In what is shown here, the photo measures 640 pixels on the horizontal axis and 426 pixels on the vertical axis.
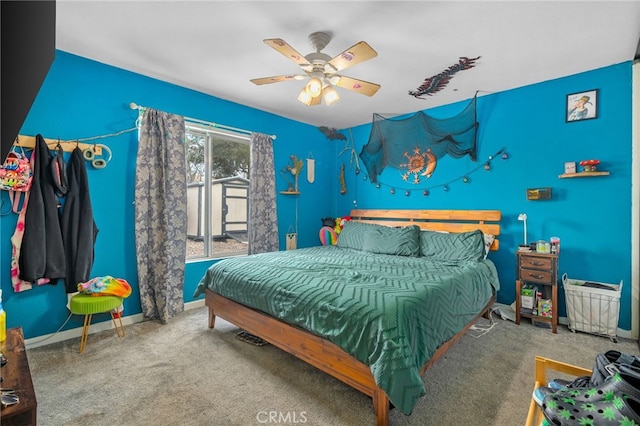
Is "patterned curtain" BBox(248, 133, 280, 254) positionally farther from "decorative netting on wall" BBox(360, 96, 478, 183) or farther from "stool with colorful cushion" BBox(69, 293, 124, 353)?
"stool with colorful cushion" BBox(69, 293, 124, 353)

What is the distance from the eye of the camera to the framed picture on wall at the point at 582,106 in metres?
2.88

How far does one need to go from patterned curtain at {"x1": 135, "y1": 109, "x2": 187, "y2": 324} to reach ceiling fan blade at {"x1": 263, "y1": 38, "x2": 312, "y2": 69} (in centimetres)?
167

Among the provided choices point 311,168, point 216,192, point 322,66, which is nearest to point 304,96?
point 322,66

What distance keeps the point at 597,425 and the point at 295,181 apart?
406 cm

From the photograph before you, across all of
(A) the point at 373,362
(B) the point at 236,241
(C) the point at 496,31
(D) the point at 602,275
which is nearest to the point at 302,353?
(A) the point at 373,362

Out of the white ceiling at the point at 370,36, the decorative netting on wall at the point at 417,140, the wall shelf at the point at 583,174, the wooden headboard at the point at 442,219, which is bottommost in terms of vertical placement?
the wooden headboard at the point at 442,219

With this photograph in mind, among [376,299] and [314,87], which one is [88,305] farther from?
[314,87]

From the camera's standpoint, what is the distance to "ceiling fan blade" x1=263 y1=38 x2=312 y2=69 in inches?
75.1

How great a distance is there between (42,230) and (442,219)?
4132mm

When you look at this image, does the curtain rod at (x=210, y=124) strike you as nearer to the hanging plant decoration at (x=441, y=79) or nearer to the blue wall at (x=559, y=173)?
the hanging plant decoration at (x=441, y=79)

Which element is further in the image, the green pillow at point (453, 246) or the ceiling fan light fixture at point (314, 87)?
the green pillow at point (453, 246)

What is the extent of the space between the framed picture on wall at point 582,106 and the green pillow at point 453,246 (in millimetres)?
1475

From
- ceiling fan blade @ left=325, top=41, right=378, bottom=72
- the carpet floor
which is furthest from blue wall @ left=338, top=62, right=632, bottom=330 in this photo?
ceiling fan blade @ left=325, top=41, right=378, bottom=72

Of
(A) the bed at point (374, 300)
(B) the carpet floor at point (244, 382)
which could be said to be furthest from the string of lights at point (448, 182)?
(B) the carpet floor at point (244, 382)
